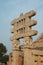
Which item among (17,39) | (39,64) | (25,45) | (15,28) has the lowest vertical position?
(39,64)

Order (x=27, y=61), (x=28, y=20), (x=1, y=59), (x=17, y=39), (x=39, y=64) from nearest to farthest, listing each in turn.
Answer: (x=39, y=64) < (x=27, y=61) < (x=28, y=20) < (x=17, y=39) < (x=1, y=59)

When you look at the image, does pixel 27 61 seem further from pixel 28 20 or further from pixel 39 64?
pixel 28 20

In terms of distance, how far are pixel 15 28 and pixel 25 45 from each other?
1.42 meters

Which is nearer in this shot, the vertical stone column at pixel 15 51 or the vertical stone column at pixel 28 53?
the vertical stone column at pixel 28 53

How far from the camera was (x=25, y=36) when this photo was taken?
634 centimetres

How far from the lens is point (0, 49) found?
926 inches

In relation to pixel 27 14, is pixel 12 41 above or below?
below

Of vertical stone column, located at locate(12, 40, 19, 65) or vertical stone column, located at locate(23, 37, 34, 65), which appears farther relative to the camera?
vertical stone column, located at locate(12, 40, 19, 65)

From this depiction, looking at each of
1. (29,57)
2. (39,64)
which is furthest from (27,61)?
(39,64)

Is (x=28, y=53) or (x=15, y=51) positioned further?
(x=15, y=51)

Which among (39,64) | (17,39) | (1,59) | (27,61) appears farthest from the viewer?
(1,59)

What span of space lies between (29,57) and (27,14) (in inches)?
63.7

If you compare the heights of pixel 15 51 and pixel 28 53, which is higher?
pixel 15 51

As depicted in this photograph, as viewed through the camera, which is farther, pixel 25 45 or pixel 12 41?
pixel 12 41
